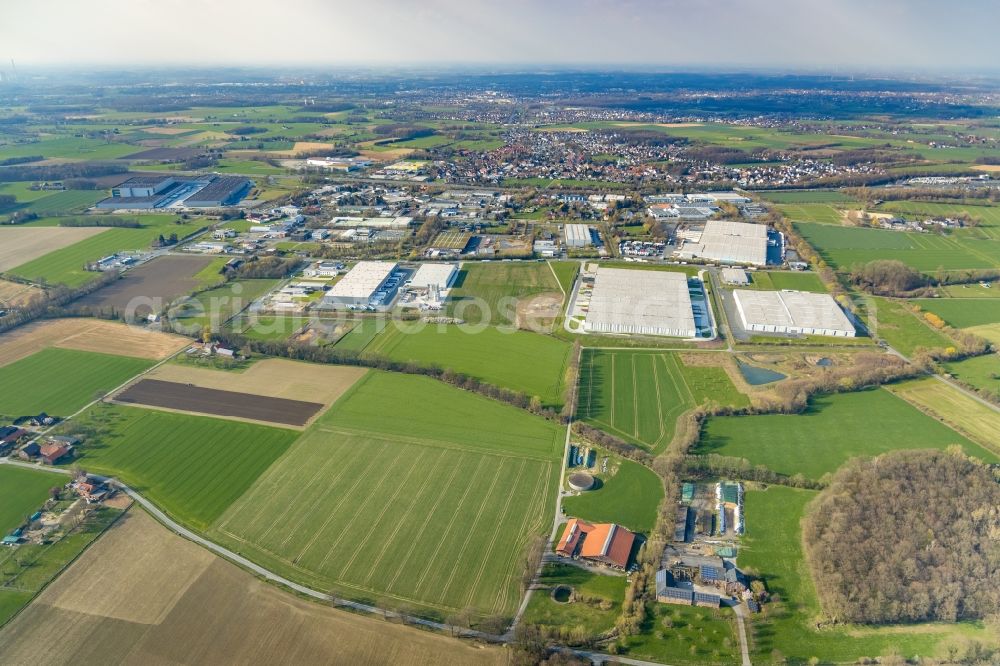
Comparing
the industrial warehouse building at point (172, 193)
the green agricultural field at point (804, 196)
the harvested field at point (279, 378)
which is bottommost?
the harvested field at point (279, 378)

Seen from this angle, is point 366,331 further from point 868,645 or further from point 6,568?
point 868,645

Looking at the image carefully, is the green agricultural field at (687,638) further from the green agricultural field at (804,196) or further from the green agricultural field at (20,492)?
the green agricultural field at (804,196)

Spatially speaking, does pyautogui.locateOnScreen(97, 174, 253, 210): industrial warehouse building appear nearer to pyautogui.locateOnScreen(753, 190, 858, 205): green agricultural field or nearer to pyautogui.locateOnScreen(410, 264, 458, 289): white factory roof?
pyautogui.locateOnScreen(410, 264, 458, 289): white factory roof

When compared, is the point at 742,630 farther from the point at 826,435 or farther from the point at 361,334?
the point at 361,334

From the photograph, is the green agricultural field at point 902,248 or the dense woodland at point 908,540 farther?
the green agricultural field at point 902,248

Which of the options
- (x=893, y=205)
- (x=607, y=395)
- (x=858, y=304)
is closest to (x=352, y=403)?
(x=607, y=395)

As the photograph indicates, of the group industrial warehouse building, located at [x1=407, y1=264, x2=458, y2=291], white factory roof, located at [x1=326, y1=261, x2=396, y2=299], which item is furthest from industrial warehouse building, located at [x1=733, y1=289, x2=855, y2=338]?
white factory roof, located at [x1=326, y1=261, x2=396, y2=299]

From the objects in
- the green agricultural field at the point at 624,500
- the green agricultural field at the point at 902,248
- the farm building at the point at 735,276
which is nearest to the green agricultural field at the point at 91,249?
the green agricultural field at the point at 624,500
